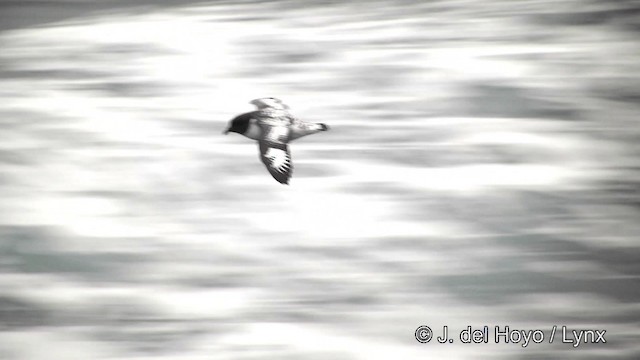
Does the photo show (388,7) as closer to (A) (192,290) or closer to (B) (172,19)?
(B) (172,19)

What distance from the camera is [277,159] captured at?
851mm

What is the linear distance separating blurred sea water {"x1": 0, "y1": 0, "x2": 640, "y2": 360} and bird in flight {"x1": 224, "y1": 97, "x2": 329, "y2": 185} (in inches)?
0.7

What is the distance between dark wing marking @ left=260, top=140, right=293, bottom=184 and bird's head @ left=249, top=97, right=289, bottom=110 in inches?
2.3

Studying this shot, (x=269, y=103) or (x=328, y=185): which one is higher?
(x=269, y=103)

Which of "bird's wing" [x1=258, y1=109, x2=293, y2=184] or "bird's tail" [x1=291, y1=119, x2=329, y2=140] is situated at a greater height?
"bird's tail" [x1=291, y1=119, x2=329, y2=140]

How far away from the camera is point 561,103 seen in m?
0.91

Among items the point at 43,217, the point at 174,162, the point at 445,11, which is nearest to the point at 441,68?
the point at 445,11

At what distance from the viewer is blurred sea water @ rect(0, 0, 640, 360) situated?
2.60 feet

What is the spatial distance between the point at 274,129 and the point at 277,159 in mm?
43

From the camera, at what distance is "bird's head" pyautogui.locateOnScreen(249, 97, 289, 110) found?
34.5 inches

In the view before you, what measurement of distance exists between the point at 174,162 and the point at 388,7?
428mm

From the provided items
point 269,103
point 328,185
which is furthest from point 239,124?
point 328,185

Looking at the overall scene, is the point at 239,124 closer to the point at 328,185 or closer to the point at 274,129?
the point at 274,129

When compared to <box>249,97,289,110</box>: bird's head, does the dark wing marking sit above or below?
below
